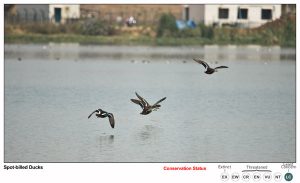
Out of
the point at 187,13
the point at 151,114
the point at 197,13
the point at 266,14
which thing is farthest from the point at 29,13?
the point at 151,114

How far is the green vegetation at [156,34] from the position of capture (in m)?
49.0

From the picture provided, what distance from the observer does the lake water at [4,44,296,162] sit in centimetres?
1401

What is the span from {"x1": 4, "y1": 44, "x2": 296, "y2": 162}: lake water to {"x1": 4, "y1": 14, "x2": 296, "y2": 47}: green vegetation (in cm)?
1505

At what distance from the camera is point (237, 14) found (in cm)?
5356

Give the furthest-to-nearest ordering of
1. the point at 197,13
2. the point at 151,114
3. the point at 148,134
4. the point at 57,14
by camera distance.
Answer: the point at 197,13 → the point at 57,14 → the point at 151,114 → the point at 148,134

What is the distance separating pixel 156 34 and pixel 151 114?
32.6 meters

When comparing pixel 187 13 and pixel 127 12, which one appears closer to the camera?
pixel 187 13

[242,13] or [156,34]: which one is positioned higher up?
[242,13]

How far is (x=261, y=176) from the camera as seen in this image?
36.9 ft

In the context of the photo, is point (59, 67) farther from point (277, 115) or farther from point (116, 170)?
point (116, 170)

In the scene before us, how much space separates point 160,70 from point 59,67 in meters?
3.56

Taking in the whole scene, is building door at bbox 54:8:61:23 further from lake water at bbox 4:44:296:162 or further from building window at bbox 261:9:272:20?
lake water at bbox 4:44:296:162

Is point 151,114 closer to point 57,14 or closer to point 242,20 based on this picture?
point 242,20

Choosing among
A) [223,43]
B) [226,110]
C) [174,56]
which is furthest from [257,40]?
[226,110]
